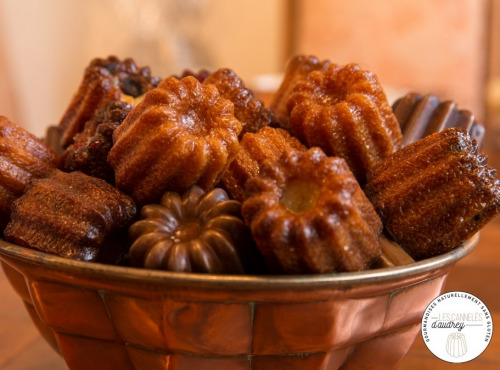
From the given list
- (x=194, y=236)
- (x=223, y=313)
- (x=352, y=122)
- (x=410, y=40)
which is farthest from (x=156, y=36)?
(x=223, y=313)

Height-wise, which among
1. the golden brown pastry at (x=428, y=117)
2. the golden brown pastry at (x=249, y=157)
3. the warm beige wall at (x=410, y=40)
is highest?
the golden brown pastry at (x=249, y=157)

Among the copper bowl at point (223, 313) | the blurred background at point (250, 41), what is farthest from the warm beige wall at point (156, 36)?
the copper bowl at point (223, 313)

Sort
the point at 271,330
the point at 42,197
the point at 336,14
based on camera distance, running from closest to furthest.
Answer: the point at 271,330
the point at 42,197
the point at 336,14

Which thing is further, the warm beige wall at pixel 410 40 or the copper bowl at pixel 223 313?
the warm beige wall at pixel 410 40

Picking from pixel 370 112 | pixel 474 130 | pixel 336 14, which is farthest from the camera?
pixel 336 14

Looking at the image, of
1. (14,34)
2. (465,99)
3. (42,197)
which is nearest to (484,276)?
(42,197)

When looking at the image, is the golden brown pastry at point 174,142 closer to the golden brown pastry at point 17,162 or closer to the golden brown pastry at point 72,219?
the golden brown pastry at point 72,219

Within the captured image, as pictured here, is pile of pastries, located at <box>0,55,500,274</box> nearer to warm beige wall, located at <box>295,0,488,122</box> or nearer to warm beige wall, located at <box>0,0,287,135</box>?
warm beige wall, located at <box>295,0,488,122</box>

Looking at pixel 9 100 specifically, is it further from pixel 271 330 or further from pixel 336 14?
pixel 271 330
